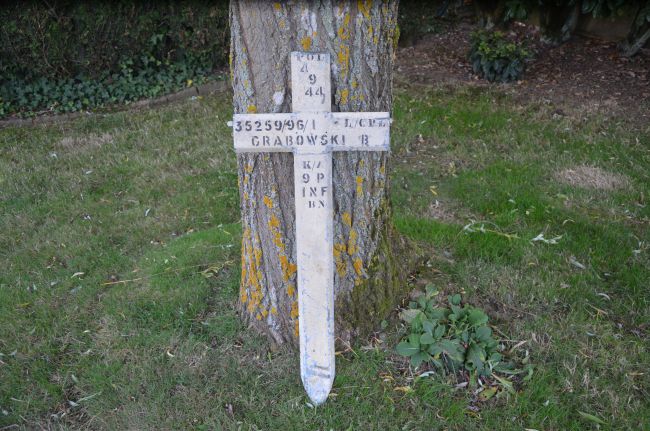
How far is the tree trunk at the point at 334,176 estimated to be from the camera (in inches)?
89.6

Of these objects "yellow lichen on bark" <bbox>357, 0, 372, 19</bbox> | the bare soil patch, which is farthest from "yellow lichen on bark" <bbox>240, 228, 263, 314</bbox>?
the bare soil patch

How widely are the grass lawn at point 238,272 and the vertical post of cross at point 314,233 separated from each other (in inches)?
6.7

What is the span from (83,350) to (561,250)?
9.74 ft

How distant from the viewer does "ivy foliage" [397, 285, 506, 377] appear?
2.62 metres

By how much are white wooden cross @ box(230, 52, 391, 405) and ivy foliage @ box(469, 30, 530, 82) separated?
530 centimetres

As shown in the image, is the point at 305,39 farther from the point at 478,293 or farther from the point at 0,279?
→ the point at 0,279

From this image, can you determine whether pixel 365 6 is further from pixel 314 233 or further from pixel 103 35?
pixel 103 35

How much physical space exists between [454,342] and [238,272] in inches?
54.6

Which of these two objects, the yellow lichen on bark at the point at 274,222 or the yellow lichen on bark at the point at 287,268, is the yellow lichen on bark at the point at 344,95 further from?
the yellow lichen on bark at the point at 287,268

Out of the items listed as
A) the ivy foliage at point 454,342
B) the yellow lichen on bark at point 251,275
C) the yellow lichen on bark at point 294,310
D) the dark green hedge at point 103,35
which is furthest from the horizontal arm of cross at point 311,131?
the dark green hedge at point 103,35

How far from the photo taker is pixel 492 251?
11.6 feet

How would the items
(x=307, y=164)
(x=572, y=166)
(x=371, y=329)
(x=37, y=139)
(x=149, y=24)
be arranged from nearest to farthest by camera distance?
(x=307, y=164) → (x=371, y=329) → (x=572, y=166) → (x=37, y=139) → (x=149, y=24)

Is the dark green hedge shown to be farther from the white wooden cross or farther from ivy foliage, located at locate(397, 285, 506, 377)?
ivy foliage, located at locate(397, 285, 506, 377)

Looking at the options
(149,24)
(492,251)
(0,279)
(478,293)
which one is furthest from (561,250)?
(149,24)
